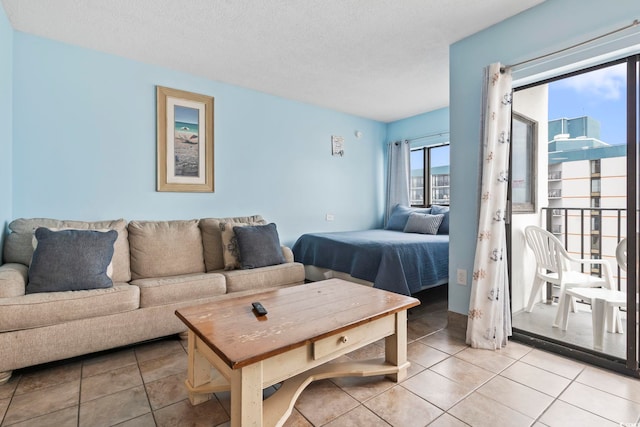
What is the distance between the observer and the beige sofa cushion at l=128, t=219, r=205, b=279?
107 inches

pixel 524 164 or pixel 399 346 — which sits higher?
pixel 524 164

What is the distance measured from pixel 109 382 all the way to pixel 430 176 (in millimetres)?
4662

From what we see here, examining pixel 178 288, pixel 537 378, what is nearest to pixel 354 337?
pixel 537 378

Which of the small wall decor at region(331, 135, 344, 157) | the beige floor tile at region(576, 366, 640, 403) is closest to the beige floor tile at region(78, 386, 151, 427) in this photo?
the beige floor tile at region(576, 366, 640, 403)

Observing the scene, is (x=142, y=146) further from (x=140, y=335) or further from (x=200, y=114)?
(x=140, y=335)

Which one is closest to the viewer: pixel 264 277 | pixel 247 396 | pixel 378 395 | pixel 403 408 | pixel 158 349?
pixel 247 396

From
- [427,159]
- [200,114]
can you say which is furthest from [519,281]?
[200,114]

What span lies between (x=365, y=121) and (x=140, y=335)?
415 cm

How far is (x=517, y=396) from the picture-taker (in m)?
1.68

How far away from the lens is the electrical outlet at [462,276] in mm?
2590

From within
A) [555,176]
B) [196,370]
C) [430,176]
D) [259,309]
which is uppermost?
[430,176]

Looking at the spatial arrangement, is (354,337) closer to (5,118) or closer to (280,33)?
(280,33)

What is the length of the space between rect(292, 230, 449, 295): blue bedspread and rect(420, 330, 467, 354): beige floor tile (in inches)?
16.0

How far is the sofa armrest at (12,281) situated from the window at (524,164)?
12.1 ft
